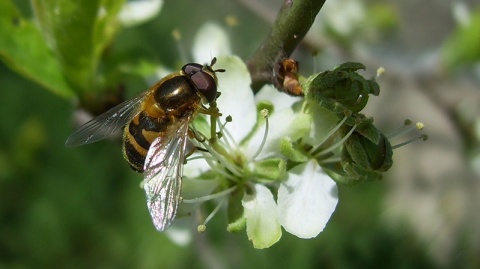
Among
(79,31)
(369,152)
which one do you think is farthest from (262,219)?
(79,31)

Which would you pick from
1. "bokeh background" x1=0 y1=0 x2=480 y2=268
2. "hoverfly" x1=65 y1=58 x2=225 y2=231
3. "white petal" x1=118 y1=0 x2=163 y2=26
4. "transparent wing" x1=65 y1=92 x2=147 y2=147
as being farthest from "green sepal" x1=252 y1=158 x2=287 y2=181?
"bokeh background" x1=0 y1=0 x2=480 y2=268

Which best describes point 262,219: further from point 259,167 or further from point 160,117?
point 160,117

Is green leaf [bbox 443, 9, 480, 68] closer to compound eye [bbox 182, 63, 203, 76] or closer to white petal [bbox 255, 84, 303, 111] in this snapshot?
white petal [bbox 255, 84, 303, 111]

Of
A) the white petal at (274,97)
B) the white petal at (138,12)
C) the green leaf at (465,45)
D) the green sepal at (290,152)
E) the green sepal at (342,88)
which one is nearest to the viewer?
the green sepal at (342,88)

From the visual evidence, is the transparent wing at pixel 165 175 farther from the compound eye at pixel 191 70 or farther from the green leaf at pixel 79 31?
the green leaf at pixel 79 31

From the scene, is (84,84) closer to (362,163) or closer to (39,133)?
(362,163)

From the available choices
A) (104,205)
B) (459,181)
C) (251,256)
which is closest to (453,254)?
(251,256)

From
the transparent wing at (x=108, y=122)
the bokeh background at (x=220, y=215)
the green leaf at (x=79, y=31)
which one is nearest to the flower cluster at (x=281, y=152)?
the transparent wing at (x=108, y=122)
